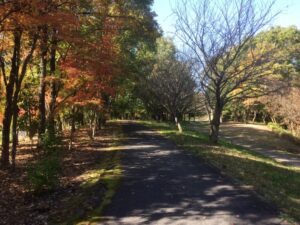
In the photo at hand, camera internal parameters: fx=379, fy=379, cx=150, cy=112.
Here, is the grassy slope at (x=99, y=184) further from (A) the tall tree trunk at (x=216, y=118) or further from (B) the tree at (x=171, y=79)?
(B) the tree at (x=171, y=79)

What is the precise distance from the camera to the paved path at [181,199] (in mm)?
7363

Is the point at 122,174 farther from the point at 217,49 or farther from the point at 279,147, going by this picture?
the point at 279,147

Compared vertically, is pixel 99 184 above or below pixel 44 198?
above

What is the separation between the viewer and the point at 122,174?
11750 mm

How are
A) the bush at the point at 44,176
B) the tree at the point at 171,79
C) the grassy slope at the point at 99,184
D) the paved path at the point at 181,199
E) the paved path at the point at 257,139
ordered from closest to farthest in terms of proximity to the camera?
the paved path at the point at 181,199 < the grassy slope at the point at 99,184 < the bush at the point at 44,176 < the tree at the point at 171,79 < the paved path at the point at 257,139

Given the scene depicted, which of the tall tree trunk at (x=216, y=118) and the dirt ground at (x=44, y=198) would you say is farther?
the tall tree trunk at (x=216, y=118)

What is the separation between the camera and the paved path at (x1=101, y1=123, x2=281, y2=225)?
24.2 ft


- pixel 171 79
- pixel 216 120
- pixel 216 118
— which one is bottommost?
pixel 216 120

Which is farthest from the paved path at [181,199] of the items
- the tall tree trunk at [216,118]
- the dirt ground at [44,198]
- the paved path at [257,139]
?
the paved path at [257,139]

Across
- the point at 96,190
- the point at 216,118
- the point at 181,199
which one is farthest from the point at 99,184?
the point at 216,118

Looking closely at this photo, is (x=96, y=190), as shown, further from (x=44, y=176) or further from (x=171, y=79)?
(x=171, y=79)

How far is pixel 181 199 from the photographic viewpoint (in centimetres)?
881

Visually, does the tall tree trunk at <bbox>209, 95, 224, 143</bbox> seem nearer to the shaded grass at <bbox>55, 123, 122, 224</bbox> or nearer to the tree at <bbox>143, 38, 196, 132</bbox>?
the tree at <bbox>143, 38, 196, 132</bbox>

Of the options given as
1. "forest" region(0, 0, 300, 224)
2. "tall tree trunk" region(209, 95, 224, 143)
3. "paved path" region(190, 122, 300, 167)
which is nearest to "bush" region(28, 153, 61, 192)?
"forest" region(0, 0, 300, 224)
